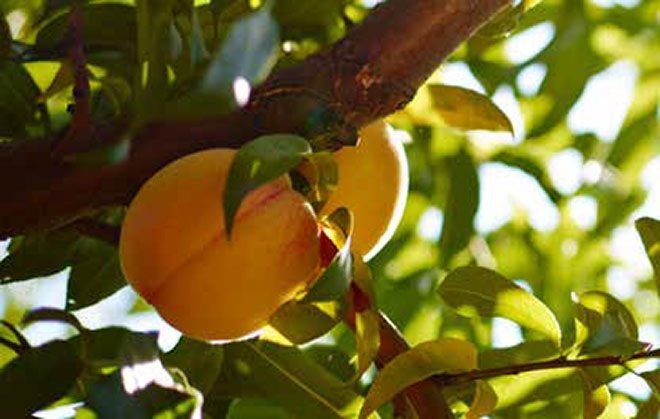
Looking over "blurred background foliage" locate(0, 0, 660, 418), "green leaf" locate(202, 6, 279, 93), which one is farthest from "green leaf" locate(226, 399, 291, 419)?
"green leaf" locate(202, 6, 279, 93)

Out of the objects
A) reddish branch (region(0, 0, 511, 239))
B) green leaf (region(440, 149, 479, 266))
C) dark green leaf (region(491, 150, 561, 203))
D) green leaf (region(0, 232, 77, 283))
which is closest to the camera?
reddish branch (region(0, 0, 511, 239))

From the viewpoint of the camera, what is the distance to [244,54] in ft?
2.05

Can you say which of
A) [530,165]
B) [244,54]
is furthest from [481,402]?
[530,165]

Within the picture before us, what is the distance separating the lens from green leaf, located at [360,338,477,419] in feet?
2.85

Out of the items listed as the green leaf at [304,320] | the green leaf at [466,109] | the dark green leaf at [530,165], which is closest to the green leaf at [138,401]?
the green leaf at [304,320]

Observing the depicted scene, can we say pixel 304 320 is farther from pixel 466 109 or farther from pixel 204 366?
pixel 466 109

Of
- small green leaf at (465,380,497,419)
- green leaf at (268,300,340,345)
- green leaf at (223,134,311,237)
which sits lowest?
small green leaf at (465,380,497,419)

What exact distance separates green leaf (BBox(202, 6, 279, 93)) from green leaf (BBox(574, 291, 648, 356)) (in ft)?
1.26

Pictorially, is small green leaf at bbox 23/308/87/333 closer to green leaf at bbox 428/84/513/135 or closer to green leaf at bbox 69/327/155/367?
green leaf at bbox 69/327/155/367

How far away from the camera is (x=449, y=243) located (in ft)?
4.58

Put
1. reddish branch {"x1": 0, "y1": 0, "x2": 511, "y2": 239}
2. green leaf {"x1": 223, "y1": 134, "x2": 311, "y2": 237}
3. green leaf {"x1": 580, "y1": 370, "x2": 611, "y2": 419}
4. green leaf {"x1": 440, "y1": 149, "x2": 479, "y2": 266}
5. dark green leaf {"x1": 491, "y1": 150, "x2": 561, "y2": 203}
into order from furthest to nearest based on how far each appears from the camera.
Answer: dark green leaf {"x1": 491, "y1": 150, "x2": 561, "y2": 203} < green leaf {"x1": 440, "y1": 149, "x2": 479, "y2": 266} < green leaf {"x1": 580, "y1": 370, "x2": 611, "y2": 419} < reddish branch {"x1": 0, "y1": 0, "x2": 511, "y2": 239} < green leaf {"x1": 223, "y1": 134, "x2": 311, "y2": 237}

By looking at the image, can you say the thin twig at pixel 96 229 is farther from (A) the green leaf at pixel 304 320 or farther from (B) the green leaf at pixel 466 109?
(B) the green leaf at pixel 466 109

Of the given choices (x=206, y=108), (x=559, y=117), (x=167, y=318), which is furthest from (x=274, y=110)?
(x=559, y=117)

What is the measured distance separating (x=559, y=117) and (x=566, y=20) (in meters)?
0.12
